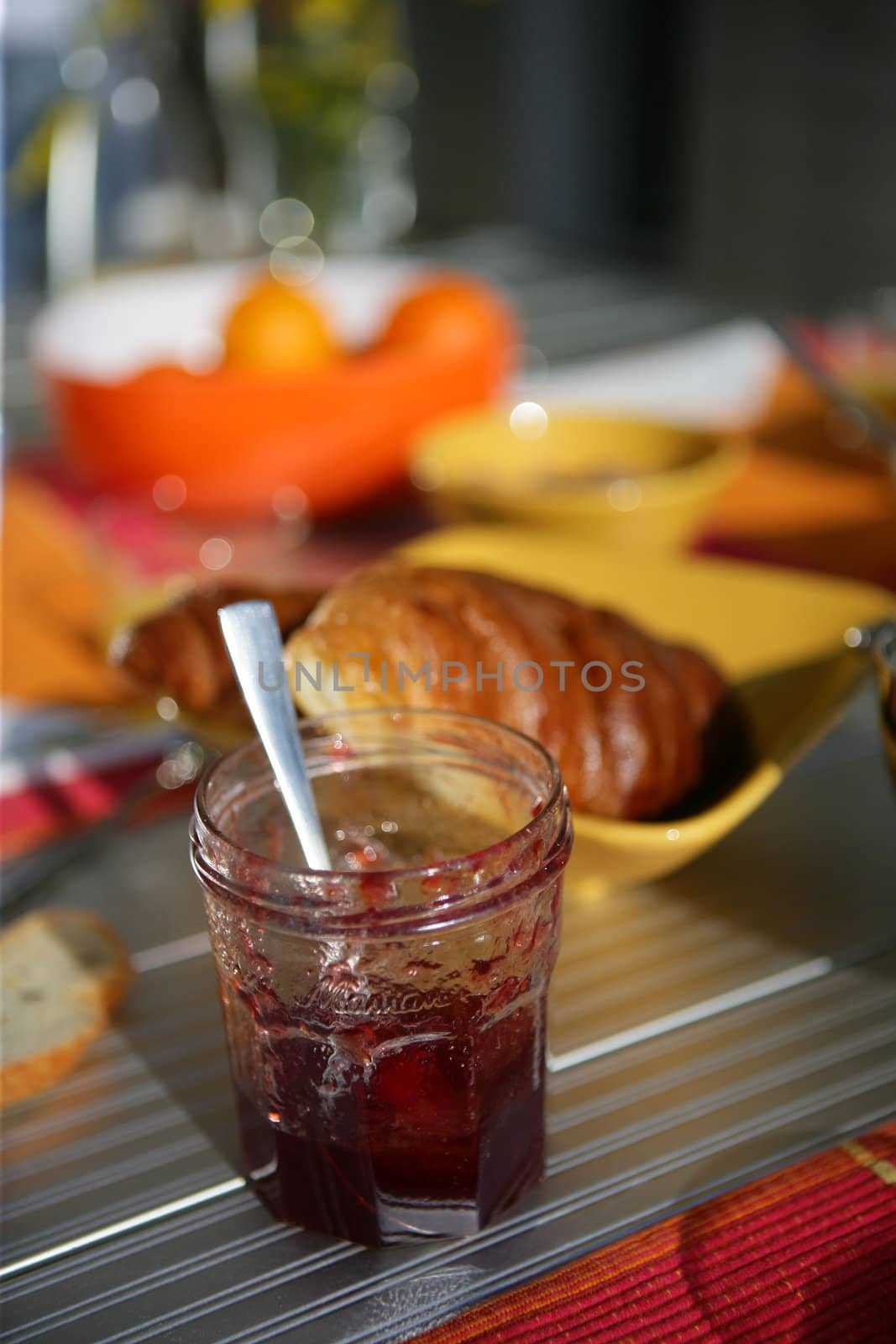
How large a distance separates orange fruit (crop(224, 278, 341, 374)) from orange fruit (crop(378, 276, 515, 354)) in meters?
0.09

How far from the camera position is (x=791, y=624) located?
0.84 metres

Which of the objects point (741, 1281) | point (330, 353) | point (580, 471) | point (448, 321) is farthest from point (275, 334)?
point (741, 1281)

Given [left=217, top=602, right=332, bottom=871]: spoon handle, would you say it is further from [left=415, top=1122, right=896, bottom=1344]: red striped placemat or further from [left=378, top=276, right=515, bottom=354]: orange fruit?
[left=378, top=276, right=515, bottom=354]: orange fruit

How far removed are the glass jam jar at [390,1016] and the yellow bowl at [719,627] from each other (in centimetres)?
11

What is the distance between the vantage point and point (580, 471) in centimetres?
121

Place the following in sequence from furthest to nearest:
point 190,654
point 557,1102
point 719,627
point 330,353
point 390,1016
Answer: point 330,353 < point 719,627 < point 190,654 < point 557,1102 < point 390,1016

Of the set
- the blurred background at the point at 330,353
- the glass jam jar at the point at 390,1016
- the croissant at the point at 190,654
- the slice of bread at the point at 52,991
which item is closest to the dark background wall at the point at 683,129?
the blurred background at the point at 330,353

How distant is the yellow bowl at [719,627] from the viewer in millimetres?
622

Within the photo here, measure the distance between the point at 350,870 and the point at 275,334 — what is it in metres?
0.90

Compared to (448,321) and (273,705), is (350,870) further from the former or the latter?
(448,321)

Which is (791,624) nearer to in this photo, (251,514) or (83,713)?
(83,713)

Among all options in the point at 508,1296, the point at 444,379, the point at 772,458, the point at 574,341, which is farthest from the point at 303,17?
the point at 508,1296

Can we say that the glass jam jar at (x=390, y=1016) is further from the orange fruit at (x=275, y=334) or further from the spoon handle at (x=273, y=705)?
the orange fruit at (x=275, y=334)

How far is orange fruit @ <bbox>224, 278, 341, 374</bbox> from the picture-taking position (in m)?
1.29
